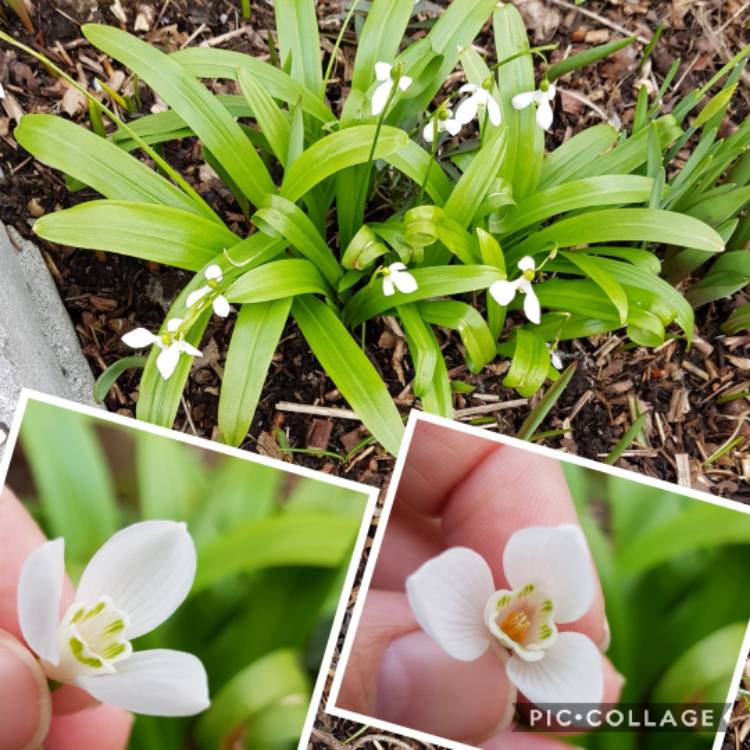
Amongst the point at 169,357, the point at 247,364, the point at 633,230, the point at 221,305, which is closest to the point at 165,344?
the point at 169,357

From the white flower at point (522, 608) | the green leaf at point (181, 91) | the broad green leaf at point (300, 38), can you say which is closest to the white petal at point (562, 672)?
the white flower at point (522, 608)

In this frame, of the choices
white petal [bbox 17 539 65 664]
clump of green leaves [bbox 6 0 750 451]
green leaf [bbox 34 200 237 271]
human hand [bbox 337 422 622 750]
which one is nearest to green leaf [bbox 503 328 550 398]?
clump of green leaves [bbox 6 0 750 451]

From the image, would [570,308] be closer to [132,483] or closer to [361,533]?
[361,533]

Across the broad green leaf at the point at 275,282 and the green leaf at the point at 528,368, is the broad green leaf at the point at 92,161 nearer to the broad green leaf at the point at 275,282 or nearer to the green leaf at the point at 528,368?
the broad green leaf at the point at 275,282

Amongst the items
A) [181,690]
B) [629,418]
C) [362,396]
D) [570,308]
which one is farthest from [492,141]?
[181,690]

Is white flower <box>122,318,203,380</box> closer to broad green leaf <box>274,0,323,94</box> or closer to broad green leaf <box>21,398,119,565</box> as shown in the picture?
broad green leaf <box>21,398,119,565</box>

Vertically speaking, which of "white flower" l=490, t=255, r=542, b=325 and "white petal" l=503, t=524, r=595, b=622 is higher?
"white flower" l=490, t=255, r=542, b=325

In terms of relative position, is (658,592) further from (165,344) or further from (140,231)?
(140,231)
